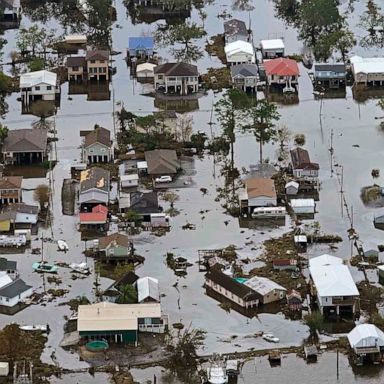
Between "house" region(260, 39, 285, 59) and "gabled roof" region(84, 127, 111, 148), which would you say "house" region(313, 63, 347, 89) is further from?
"gabled roof" region(84, 127, 111, 148)

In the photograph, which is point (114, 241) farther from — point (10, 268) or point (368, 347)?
point (368, 347)

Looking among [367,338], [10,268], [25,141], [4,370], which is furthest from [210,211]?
[4,370]

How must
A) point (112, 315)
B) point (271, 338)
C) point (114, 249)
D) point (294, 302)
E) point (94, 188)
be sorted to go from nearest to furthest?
point (271, 338), point (112, 315), point (294, 302), point (114, 249), point (94, 188)

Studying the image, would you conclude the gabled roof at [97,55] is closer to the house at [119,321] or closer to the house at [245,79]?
the house at [245,79]

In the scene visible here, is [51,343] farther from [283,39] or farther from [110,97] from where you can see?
[283,39]

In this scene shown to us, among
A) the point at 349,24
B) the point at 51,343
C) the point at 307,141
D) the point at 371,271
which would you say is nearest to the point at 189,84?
the point at 307,141
